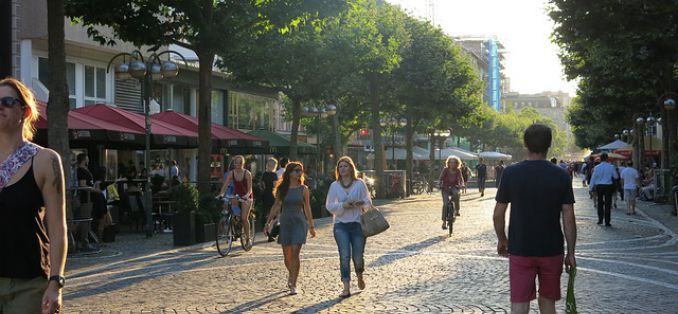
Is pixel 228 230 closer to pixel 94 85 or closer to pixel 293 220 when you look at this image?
pixel 293 220

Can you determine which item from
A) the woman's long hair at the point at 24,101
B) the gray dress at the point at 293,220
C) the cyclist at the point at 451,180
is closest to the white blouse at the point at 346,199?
the gray dress at the point at 293,220

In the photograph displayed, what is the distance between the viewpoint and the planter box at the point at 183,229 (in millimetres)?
16406

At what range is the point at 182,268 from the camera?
12.8 meters

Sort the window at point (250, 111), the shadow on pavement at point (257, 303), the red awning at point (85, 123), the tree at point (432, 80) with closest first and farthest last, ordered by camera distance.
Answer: the shadow on pavement at point (257, 303) → the red awning at point (85, 123) → the tree at point (432, 80) → the window at point (250, 111)

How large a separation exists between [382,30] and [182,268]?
26093mm

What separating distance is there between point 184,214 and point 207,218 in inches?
27.8

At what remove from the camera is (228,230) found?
14.5m

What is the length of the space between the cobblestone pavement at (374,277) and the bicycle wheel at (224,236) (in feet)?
0.86

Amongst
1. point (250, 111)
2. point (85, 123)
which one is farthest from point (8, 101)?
point (250, 111)

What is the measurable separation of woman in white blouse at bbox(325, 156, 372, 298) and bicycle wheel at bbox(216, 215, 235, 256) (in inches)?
178

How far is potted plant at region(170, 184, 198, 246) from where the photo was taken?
16422mm

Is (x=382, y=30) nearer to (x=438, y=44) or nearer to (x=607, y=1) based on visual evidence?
(x=438, y=44)

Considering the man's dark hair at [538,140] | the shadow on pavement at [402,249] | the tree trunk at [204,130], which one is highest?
the tree trunk at [204,130]

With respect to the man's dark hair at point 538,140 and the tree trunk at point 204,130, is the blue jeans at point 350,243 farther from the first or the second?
the tree trunk at point 204,130
